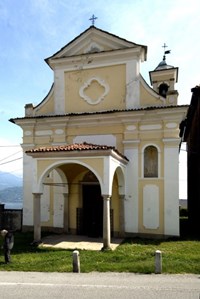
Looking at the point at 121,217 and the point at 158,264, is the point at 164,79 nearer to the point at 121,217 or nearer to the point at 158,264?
the point at 121,217

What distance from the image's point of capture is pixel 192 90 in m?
15.4

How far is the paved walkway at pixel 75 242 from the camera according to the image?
11.6 meters

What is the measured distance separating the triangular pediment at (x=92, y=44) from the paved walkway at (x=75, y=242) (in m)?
8.88

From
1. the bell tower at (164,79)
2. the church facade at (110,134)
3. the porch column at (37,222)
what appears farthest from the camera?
the bell tower at (164,79)

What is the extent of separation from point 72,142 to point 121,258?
6859mm

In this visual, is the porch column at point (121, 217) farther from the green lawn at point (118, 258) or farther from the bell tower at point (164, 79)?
the bell tower at point (164, 79)

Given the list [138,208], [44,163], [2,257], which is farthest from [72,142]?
[2,257]

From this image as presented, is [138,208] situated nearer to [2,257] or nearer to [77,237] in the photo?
[77,237]

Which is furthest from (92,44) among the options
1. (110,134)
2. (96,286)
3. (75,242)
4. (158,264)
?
(96,286)

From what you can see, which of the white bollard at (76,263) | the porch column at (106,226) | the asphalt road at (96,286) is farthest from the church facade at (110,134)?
the asphalt road at (96,286)

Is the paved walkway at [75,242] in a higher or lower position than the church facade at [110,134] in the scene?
lower

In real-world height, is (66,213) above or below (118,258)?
above

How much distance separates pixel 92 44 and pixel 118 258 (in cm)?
1041

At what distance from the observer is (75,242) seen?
12539 millimetres
